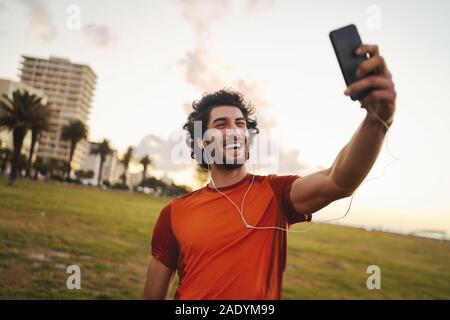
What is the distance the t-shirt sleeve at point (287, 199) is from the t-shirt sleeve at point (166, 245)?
0.97m

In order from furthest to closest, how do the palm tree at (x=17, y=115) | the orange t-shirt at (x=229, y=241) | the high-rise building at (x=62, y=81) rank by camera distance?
the high-rise building at (x=62, y=81) → the palm tree at (x=17, y=115) → the orange t-shirt at (x=229, y=241)

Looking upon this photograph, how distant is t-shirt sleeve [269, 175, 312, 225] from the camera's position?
93.0 inches

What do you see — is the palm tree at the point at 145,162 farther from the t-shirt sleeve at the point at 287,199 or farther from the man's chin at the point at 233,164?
the t-shirt sleeve at the point at 287,199

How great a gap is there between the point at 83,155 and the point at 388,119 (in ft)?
646

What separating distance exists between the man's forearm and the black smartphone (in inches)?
9.3

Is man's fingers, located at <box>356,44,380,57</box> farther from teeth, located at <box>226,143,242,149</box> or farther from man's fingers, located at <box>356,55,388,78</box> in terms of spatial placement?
teeth, located at <box>226,143,242,149</box>

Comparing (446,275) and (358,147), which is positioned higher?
(358,147)

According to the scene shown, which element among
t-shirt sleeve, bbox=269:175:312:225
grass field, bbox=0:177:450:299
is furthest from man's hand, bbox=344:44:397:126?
grass field, bbox=0:177:450:299

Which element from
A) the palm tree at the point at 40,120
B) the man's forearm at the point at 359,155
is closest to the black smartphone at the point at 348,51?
the man's forearm at the point at 359,155

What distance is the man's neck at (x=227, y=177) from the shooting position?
9.25ft

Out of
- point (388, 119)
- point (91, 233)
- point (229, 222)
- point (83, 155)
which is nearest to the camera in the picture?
point (388, 119)

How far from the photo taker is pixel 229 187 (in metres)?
2.71
